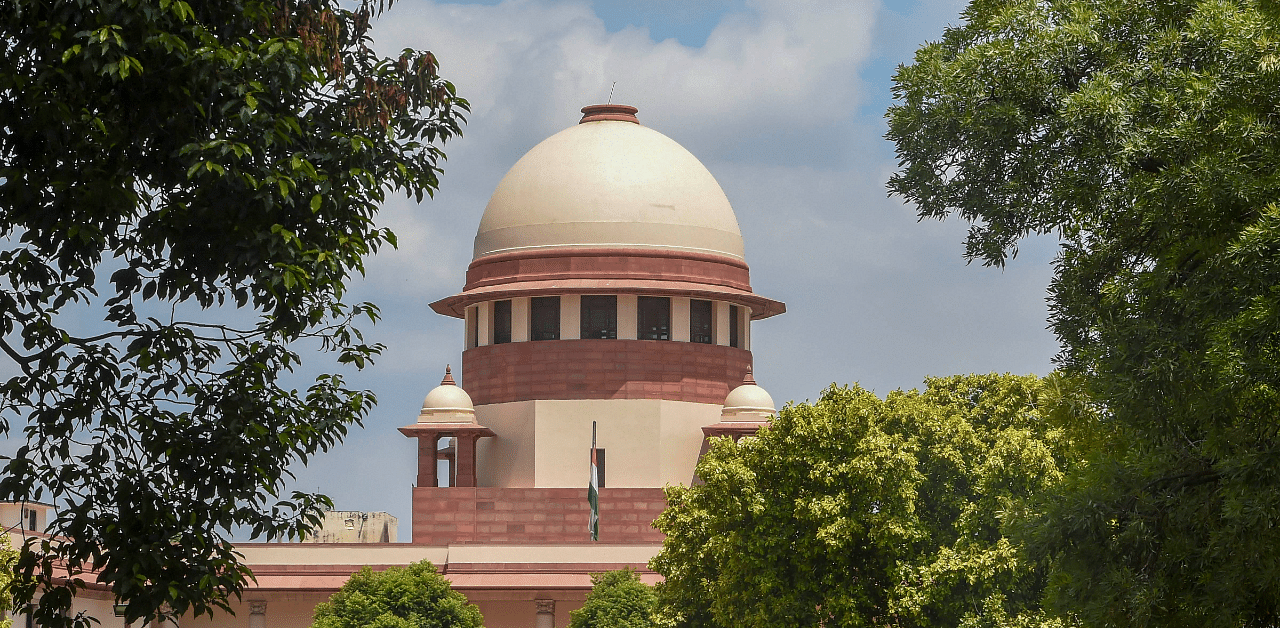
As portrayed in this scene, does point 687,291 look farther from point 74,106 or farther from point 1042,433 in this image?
point 74,106

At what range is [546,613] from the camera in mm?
43062

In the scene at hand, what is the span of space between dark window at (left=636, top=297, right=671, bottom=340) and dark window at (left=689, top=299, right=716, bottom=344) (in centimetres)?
74

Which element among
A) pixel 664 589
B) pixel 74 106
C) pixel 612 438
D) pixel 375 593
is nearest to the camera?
pixel 74 106

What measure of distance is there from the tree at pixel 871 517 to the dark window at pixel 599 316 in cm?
1672

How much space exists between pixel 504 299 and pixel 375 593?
12.4 m

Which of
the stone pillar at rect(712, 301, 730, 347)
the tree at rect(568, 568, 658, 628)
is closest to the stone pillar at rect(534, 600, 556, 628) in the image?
the tree at rect(568, 568, 658, 628)

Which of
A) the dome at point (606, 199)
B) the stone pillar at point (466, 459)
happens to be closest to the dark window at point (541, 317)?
the dome at point (606, 199)

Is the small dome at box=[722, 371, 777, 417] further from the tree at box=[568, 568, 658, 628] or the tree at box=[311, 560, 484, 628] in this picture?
the tree at box=[311, 560, 484, 628]

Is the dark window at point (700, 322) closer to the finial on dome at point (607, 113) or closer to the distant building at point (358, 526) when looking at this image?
the finial on dome at point (607, 113)

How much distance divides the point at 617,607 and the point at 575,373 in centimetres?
990

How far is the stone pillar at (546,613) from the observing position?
43031 millimetres

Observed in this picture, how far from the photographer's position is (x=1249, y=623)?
14.3 m

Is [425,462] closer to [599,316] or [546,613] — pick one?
[546,613]

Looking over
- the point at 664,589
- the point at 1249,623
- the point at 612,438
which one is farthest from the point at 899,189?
the point at 612,438
